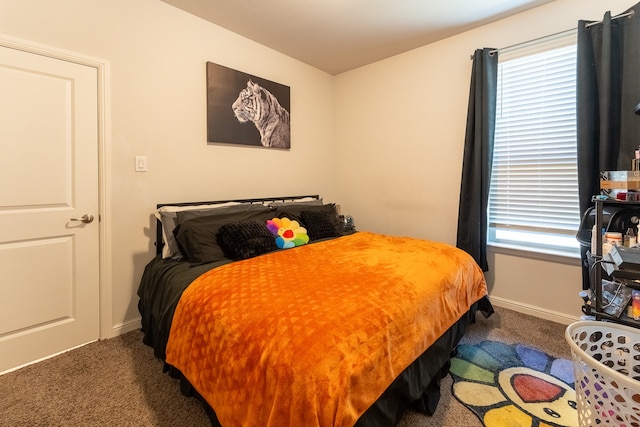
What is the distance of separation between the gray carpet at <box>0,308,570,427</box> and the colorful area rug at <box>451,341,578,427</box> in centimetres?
9

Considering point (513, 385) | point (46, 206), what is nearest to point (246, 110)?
point (46, 206)

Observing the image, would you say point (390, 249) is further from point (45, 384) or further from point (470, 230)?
point (45, 384)

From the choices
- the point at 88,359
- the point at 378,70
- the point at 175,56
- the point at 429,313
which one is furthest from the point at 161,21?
the point at 429,313

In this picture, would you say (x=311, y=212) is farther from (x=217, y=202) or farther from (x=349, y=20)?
(x=349, y=20)

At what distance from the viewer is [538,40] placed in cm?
248

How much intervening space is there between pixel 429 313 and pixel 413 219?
1.96m

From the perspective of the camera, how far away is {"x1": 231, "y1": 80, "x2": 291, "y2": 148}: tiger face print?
9.65 ft

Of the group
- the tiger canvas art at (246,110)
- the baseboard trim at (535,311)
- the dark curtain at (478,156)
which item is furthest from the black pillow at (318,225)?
the baseboard trim at (535,311)

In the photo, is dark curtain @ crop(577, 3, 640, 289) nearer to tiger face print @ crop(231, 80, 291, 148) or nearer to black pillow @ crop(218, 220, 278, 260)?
black pillow @ crop(218, 220, 278, 260)

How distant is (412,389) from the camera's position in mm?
1344

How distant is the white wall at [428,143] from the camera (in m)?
2.52

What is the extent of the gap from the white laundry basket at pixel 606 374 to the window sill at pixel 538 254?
1551 millimetres

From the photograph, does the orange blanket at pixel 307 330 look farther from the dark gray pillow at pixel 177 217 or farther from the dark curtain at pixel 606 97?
the dark curtain at pixel 606 97

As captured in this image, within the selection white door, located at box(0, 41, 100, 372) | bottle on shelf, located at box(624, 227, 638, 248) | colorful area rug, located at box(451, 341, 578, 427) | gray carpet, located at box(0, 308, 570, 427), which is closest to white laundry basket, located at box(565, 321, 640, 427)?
colorful area rug, located at box(451, 341, 578, 427)
